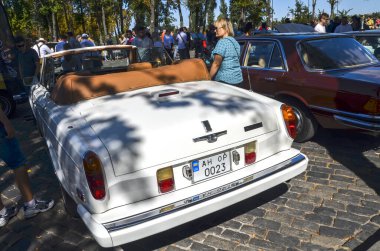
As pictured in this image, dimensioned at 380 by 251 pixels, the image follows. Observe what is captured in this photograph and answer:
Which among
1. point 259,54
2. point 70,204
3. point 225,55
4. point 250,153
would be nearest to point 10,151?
point 70,204

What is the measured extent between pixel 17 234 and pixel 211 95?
2.39 meters

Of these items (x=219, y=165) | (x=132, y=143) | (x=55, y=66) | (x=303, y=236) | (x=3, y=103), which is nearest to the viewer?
(x=132, y=143)

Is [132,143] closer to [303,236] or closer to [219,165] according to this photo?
[219,165]

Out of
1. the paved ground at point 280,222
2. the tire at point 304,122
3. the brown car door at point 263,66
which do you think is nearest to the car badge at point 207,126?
the paved ground at point 280,222

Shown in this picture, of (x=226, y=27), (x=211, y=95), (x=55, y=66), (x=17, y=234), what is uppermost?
(x=226, y=27)

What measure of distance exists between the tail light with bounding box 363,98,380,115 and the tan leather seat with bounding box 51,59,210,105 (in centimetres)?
197

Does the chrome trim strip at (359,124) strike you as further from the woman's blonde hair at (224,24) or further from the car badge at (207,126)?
the car badge at (207,126)

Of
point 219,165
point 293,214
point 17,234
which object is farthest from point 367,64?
point 17,234

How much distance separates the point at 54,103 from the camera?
3.61m

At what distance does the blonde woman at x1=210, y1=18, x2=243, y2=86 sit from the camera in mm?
4844

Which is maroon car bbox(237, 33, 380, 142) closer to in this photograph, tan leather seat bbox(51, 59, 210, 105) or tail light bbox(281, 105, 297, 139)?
tail light bbox(281, 105, 297, 139)

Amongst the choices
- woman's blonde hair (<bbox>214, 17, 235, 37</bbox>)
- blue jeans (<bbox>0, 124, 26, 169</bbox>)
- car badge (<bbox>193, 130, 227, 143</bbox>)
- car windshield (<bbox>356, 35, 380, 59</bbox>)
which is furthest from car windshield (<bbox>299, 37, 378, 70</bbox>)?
blue jeans (<bbox>0, 124, 26, 169</bbox>)

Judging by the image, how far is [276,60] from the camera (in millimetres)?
5445

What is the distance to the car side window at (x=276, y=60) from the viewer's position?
17.5ft
